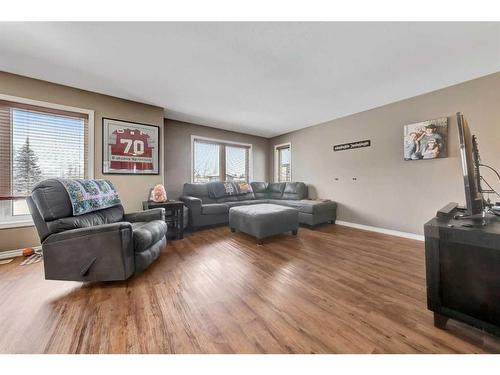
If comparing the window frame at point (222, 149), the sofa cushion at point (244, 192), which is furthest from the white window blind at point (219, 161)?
the sofa cushion at point (244, 192)

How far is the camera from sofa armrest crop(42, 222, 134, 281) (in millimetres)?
1612

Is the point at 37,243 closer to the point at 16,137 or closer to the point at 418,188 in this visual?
the point at 16,137

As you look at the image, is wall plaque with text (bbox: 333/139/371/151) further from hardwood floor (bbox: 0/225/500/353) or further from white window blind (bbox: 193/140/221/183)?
white window blind (bbox: 193/140/221/183)

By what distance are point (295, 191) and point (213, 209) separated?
2102mm

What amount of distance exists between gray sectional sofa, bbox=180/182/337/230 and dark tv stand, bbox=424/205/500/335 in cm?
249

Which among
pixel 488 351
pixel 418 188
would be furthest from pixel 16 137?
pixel 418 188

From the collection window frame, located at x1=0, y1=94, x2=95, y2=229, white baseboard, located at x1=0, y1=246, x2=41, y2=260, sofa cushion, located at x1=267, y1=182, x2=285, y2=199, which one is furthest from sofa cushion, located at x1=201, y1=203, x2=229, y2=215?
white baseboard, located at x1=0, y1=246, x2=41, y2=260

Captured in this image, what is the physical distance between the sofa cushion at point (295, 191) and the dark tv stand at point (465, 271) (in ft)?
11.1

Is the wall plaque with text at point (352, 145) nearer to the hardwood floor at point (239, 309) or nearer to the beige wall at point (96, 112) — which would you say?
the hardwood floor at point (239, 309)

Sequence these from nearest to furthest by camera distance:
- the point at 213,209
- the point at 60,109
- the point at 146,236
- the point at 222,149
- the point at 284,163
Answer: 1. the point at 146,236
2. the point at 60,109
3. the point at 213,209
4. the point at 222,149
5. the point at 284,163

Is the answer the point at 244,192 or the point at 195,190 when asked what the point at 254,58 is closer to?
the point at 195,190

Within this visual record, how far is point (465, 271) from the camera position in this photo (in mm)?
1078

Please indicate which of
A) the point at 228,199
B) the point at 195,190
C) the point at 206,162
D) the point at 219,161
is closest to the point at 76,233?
the point at 195,190

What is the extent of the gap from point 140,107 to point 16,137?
160cm
